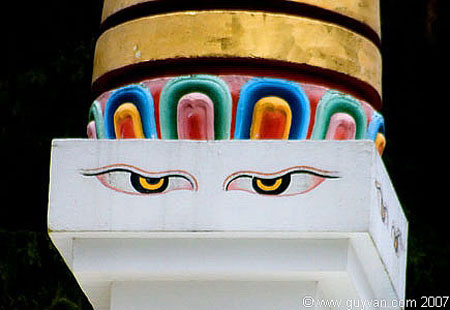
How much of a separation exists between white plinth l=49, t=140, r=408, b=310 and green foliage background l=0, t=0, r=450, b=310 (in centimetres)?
305

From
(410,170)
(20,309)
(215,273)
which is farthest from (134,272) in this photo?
(410,170)

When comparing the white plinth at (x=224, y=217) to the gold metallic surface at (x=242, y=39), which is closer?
the white plinth at (x=224, y=217)

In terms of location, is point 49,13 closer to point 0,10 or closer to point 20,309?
point 0,10

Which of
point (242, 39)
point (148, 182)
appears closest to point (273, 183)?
point (148, 182)

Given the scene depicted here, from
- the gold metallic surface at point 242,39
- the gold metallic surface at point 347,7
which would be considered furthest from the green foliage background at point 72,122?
the gold metallic surface at point 242,39

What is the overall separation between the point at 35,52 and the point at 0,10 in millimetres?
386

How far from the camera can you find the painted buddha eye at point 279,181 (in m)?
5.88

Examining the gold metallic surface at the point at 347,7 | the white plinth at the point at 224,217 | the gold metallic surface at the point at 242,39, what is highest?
the gold metallic surface at the point at 347,7

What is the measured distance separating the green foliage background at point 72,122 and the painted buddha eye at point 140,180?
3182 mm

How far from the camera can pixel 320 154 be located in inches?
233

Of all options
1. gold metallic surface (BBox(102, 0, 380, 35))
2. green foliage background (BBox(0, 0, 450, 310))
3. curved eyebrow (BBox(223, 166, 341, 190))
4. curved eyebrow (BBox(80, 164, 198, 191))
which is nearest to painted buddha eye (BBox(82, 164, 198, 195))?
curved eyebrow (BBox(80, 164, 198, 191))

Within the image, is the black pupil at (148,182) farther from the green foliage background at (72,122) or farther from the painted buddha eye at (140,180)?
the green foliage background at (72,122)

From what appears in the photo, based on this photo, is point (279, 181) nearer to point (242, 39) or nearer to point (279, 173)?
point (279, 173)

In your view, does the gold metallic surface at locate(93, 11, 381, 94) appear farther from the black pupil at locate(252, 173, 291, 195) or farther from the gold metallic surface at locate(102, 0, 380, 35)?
the black pupil at locate(252, 173, 291, 195)
